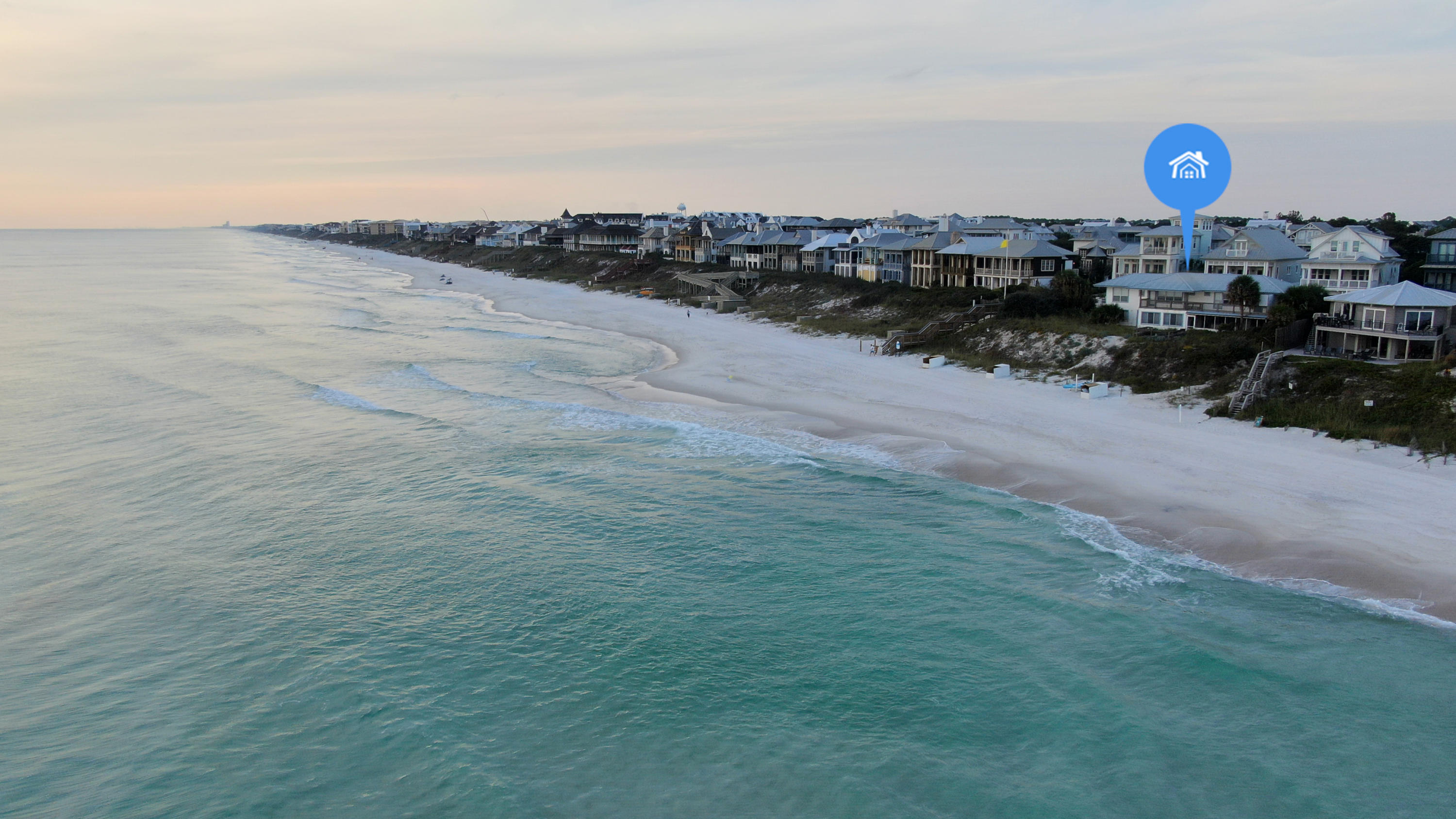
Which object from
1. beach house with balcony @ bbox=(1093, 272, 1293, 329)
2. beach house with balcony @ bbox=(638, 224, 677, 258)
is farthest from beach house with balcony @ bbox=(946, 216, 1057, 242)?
beach house with balcony @ bbox=(638, 224, 677, 258)

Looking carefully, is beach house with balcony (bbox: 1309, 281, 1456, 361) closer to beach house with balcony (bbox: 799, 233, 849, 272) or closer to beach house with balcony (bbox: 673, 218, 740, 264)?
beach house with balcony (bbox: 799, 233, 849, 272)

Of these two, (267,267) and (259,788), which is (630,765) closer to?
(259,788)

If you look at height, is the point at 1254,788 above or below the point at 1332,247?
below

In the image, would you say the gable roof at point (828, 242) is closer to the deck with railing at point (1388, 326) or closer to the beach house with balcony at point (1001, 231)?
the beach house with balcony at point (1001, 231)

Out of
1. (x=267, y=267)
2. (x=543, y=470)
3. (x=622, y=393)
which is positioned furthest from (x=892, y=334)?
(x=267, y=267)

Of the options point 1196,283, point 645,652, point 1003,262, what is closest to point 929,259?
point 1003,262

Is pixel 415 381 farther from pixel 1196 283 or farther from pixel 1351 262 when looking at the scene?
pixel 1351 262

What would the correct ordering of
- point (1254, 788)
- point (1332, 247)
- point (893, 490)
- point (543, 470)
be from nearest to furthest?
1. point (1254, 788)
2. point (893, 490)
3. point (543, 470)
4. point (1332, 247)
